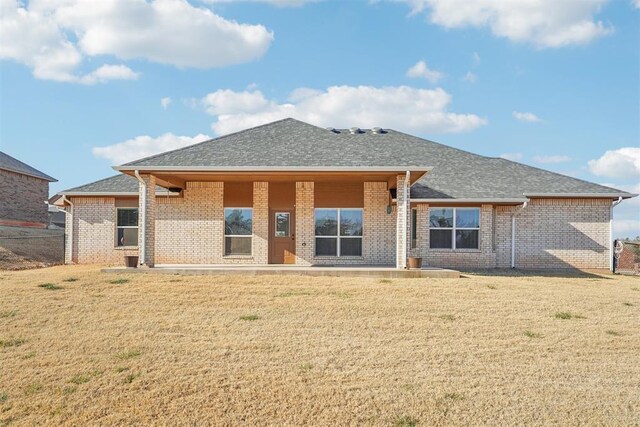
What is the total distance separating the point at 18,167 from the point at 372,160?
2685 cm

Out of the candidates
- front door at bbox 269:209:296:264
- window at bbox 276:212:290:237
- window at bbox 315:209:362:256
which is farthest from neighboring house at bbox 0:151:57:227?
window at bbox 315:209:362:256

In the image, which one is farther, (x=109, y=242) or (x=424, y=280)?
(x=109, y=242)

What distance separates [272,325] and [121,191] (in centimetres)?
1205

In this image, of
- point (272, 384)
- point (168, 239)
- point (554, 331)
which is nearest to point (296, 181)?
point (168, 239)

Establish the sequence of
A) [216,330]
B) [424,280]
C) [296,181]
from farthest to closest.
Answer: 1. [296,181]
2. [424,280]
3. [216,330]

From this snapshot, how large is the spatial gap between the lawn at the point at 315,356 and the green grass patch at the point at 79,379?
0.03 meters

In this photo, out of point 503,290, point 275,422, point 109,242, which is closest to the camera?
point 275,422

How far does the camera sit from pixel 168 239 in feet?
59.6

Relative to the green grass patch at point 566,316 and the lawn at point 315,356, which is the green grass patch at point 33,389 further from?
the green grass patch at point 566,316

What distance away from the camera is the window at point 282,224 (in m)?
18.1

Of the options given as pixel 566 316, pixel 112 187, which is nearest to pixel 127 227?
pixel 112 187

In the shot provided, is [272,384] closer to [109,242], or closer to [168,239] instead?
[168,239]

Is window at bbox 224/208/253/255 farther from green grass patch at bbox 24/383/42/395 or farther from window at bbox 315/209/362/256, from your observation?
green grass patch at bbox 24/383/42/395

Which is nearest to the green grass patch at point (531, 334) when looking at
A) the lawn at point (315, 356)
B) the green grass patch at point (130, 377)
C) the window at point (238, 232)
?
the lawn at point (315, 356)
